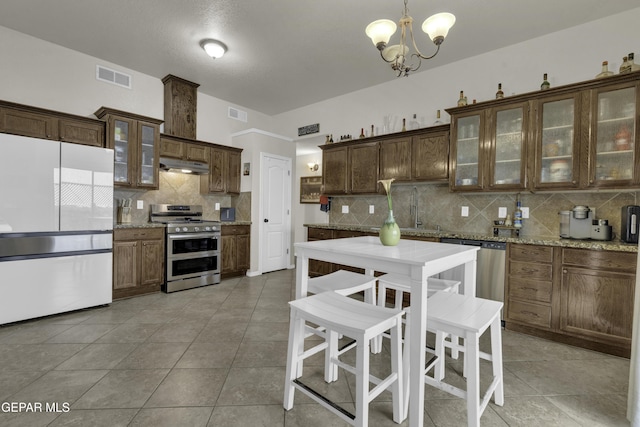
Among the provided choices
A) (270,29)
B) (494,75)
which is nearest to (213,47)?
Answer: (270,29)

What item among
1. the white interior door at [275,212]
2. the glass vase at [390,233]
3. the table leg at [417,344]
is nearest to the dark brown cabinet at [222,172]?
the white interior door at [275,212]

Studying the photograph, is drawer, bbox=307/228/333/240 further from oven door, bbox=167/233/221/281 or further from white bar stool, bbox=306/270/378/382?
white bar stool, bbox=306/270/378/382

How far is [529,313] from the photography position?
9.16ft

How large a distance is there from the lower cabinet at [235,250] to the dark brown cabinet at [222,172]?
72cm

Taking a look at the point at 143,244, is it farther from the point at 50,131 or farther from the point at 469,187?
the point at 469,187

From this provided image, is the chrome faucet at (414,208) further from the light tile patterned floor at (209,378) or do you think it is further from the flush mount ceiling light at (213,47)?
the flush mount ceiling light at (213,47)

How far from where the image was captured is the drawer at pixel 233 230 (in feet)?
15.5

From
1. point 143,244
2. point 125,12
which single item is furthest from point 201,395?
Answer: point 125,12

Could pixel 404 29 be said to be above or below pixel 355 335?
above

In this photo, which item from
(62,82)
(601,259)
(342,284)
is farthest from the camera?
(62,82)

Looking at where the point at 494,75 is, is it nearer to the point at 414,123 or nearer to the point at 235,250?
the point at 414,123

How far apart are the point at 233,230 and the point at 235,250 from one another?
34 cm

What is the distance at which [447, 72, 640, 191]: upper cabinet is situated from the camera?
2551mm

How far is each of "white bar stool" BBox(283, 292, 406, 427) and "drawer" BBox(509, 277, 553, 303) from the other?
1.91 meters
